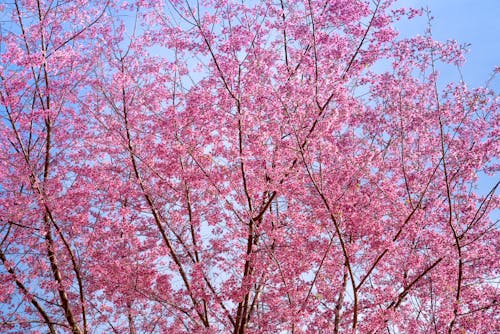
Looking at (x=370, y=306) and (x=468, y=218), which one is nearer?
(x=370, y=306)

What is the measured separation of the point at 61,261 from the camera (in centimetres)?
1038

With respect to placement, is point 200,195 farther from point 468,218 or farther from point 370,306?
point 468,218

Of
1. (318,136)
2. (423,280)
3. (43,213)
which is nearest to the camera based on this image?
(318,136)

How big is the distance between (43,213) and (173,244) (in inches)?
106

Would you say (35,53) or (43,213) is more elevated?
(35,53)

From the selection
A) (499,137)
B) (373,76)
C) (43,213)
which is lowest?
(43,213)

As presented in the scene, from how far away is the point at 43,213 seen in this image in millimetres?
9914

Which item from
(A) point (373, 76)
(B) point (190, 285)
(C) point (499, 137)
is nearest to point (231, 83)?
(A) point (373, 76)

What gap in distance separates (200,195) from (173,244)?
1.10m

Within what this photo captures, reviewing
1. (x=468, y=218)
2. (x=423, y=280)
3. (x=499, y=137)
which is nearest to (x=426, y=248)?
(x=423, y=280)

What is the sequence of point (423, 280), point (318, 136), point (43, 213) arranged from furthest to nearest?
point (43, 213), point (423, 280), point (318, 136)

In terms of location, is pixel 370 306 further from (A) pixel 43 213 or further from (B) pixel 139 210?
(A) pixel 43 213

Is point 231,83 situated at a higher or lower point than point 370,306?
higher

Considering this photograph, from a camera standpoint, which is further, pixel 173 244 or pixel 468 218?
pixel 468 218
